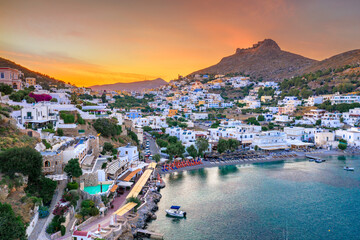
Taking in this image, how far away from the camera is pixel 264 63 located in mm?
110438

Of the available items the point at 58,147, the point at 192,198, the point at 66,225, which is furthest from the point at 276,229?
the point at 58,147

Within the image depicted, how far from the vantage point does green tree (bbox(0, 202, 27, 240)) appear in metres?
7.89

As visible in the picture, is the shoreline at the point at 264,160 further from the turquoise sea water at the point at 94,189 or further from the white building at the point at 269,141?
the turquoise sea water at the point at 94,189

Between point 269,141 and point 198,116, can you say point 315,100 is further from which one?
point 269,141

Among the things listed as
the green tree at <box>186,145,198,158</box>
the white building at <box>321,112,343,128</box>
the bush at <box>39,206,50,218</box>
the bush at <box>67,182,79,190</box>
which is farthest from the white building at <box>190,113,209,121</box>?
the bush at <box>39,206,50,218</box>

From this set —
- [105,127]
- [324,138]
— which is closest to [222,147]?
[105,127]

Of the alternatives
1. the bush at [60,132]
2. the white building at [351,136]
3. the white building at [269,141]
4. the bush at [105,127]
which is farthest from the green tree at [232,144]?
the bush at [60,132]

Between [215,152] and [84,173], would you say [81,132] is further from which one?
[215,152]

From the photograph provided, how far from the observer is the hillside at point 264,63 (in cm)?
9525

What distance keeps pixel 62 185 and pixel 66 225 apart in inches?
106

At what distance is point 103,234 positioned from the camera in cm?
1037

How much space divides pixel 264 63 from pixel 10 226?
113050 millimetres

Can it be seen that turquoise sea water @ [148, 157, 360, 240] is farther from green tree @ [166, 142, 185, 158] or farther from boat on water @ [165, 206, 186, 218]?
green tree @ [166, 142, 185, 158]

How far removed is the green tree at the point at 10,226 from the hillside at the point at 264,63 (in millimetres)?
88627
